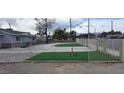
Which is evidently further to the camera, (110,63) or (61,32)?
(61,32)

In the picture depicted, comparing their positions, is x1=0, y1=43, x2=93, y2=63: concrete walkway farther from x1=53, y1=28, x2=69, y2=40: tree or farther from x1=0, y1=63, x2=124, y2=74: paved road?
x1=53, y1=28, x2=69, y2=40: tree

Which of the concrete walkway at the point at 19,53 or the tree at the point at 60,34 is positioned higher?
the tree at the point at 60,34

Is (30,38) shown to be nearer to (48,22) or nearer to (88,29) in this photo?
(48,22)

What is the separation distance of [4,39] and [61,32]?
23.5 meters

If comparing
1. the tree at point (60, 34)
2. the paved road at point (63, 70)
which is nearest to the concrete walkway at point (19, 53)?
the paved road at point (63, 70)

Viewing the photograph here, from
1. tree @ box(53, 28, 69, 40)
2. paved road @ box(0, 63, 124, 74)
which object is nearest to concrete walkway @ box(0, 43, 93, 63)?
paved road @ box(0, 63, 124, 74)

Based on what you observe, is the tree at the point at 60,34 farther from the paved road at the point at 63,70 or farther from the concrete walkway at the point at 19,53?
the paved road at the point at 63,70

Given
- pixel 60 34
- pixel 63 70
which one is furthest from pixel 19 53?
pixel 60 34

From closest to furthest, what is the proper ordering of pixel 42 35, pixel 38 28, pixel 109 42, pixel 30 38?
1. pixel 109 42
2. pixel 30 38
3. pixel 38 28
4. pixel 42 35

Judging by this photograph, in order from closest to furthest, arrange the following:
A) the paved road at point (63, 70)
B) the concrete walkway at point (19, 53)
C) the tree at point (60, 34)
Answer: the paved road at point (63, 70) → the concrete walkway at point (19, 53) → the tree at point (60, 34)

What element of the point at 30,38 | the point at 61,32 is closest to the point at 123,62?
the point at 30,38

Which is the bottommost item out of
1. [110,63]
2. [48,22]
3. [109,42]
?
[110,63]

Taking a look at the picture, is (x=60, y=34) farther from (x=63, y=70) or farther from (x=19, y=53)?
(x=63, y=70)

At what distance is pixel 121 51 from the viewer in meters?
11.0
